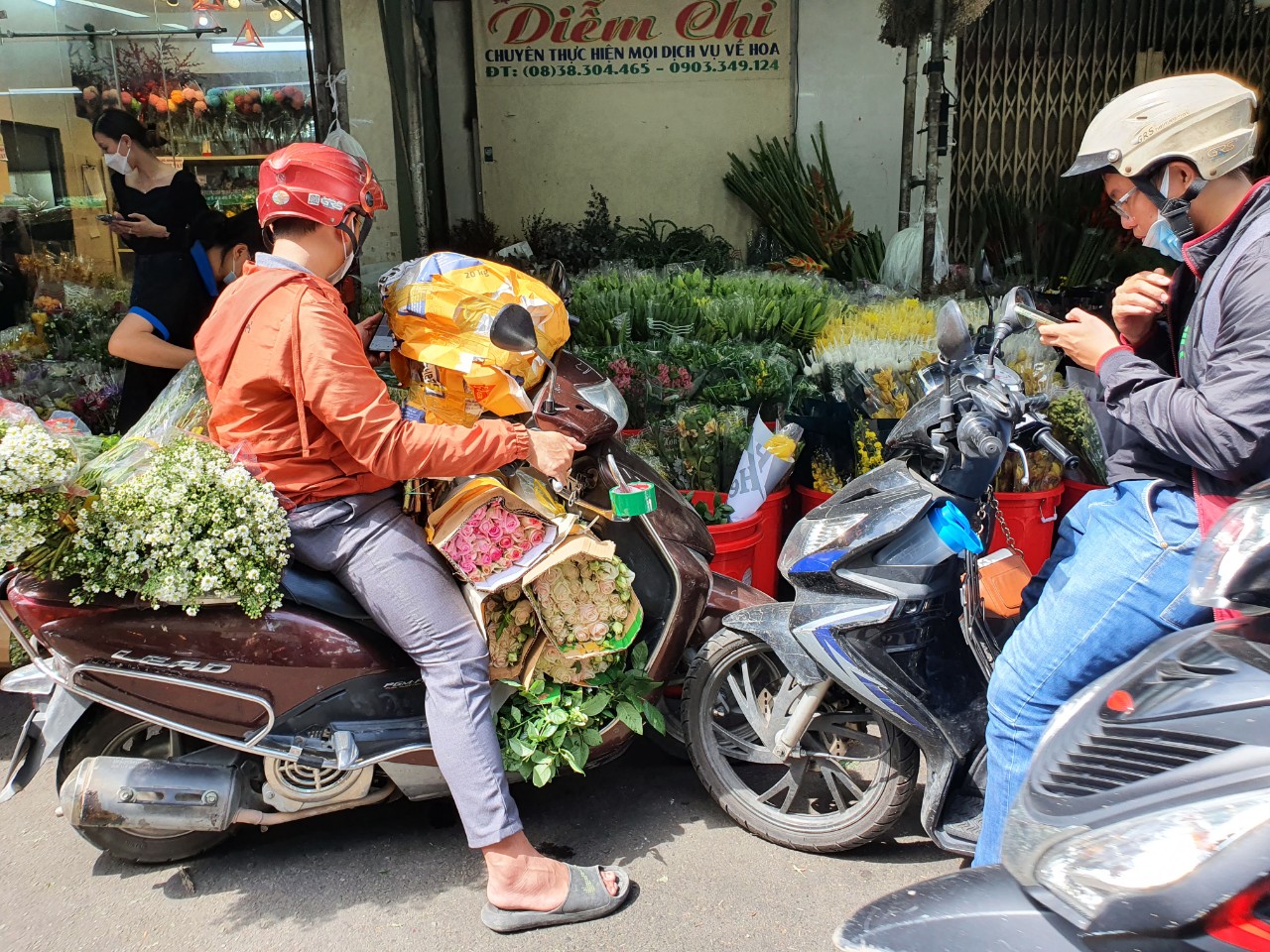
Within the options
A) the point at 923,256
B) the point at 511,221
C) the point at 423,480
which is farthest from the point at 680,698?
the point at 511,221

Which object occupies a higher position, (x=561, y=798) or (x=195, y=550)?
(x=195, y=550)

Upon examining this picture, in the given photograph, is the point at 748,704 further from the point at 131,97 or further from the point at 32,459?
the point at 131,97

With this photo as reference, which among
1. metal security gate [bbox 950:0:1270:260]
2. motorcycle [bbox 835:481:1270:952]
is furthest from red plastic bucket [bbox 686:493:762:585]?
metal security gate [bbox 950:0:1270:260]

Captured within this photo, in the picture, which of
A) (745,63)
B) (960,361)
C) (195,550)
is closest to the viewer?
(195,550)

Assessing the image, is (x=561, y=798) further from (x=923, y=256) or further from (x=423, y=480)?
(x=923, y=256)

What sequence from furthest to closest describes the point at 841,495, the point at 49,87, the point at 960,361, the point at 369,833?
the point at 49,87 → the point at 369,833 → the point at 841,495 → the point at 960,361

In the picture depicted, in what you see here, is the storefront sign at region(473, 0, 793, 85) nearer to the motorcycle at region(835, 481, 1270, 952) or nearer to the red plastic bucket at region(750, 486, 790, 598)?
the red plastic bucket at region(750, 486, 790, 598)

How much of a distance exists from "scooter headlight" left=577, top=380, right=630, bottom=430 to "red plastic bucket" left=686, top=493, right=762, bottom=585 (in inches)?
30.8

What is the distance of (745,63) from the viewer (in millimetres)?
8617

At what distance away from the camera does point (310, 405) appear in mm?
2213

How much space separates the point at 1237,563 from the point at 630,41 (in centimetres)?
818

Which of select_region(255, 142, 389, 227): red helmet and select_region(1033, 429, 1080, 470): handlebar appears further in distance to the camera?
select_region(255, 142, 389, 227): red helmet

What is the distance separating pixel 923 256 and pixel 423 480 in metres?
4.35

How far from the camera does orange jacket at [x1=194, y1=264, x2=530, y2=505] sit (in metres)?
2.21
